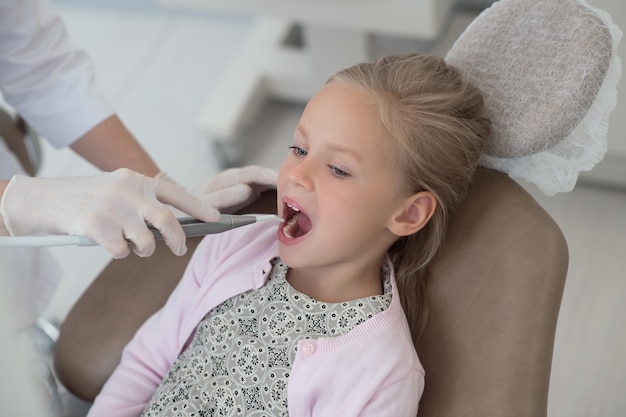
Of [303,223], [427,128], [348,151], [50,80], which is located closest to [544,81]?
[427,128]

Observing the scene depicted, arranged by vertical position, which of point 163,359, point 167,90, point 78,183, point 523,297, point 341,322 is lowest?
point 167,90

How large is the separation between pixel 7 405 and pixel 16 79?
92 cm

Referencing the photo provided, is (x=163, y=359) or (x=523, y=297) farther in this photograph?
(x=163, y=359)

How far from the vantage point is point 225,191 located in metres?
1.32

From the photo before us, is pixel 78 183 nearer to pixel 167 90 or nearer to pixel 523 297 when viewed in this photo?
pixel 523 297

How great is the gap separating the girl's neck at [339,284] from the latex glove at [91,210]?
28cm

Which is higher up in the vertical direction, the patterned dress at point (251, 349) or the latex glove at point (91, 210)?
the latex glove at point (91, 210)

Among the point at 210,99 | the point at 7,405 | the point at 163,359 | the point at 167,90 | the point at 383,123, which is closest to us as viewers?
the point at 7,405

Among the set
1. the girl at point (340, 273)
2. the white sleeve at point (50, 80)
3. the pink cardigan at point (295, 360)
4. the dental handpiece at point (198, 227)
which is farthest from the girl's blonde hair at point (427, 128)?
the white sleeve at point (50, 80)

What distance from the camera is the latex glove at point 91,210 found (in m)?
1.02

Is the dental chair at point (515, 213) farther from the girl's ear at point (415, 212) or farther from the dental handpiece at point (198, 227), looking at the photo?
the dental handpiece at point (198, 227)

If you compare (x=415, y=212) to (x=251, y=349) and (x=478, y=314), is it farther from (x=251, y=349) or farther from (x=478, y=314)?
(x=251, y=349)

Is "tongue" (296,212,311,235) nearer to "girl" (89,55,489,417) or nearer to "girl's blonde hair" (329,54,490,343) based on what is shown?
"girl" (89,55,489,417)

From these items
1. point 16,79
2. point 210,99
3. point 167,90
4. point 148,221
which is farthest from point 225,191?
point 167,90
